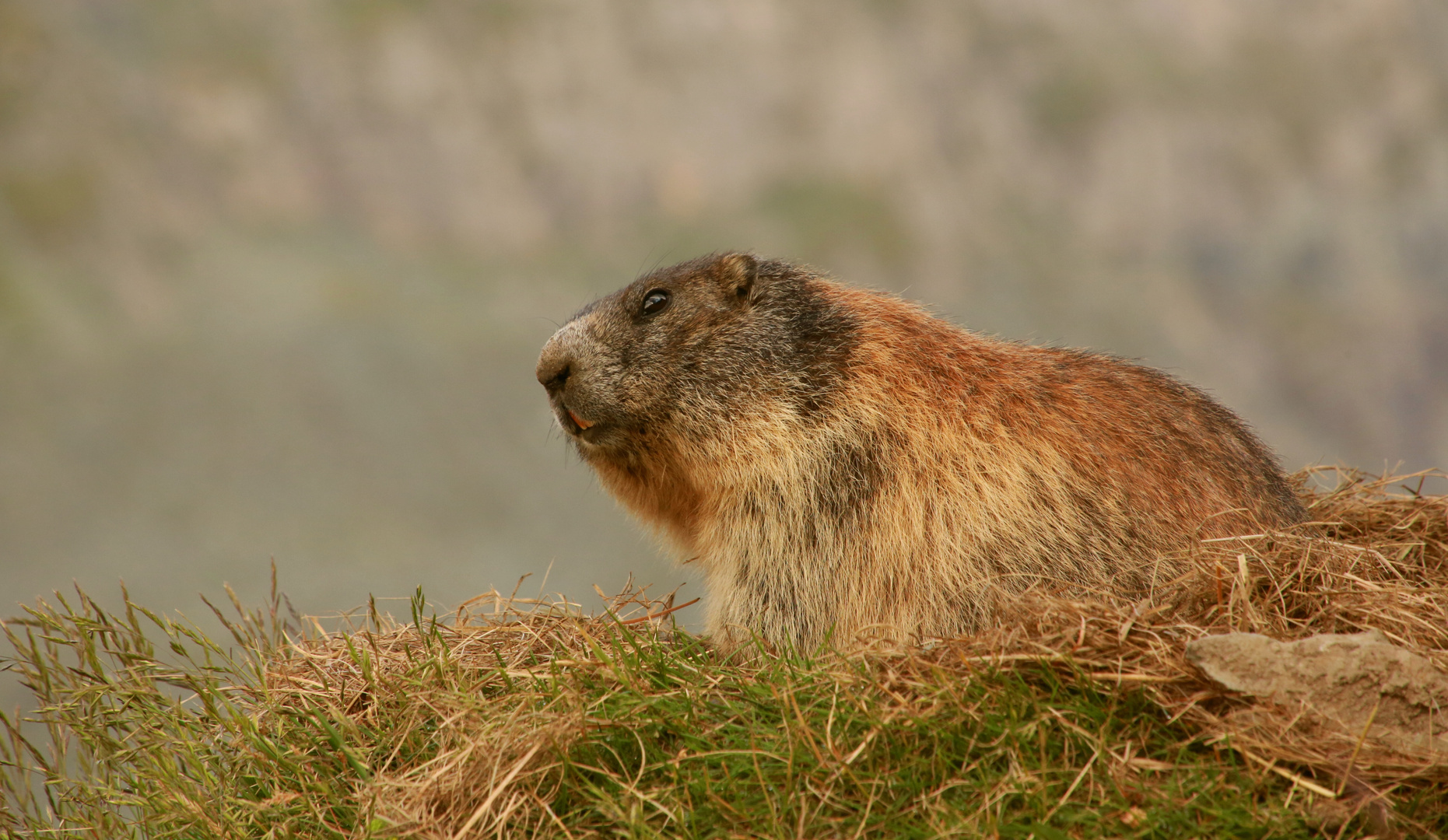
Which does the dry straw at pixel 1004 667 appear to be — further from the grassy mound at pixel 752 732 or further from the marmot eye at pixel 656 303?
the marmot eye at pixel 656 303

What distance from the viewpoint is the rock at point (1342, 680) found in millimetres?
3141

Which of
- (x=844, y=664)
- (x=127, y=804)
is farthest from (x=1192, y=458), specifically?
(x=127, y=804)

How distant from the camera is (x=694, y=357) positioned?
4.57 m

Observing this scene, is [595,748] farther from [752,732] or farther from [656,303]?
[656,303]

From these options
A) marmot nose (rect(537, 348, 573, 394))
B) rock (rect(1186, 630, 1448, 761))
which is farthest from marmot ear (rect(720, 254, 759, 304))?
rock (rect(1186, 630, 1448, 761))

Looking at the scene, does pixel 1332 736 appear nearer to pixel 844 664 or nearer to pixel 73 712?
pixel 844 664

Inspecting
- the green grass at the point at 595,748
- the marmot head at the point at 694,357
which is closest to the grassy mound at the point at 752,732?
the green grass at the point at 595,748

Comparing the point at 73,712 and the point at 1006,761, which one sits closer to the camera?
the point at 1006,761

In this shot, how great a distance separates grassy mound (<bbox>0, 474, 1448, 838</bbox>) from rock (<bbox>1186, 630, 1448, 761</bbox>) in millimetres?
74

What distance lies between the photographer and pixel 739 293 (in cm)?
473

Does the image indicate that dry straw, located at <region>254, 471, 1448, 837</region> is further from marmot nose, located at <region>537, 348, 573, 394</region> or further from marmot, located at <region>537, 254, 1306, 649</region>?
marmot nose, located at <region>537, 348, 573, 394</region>

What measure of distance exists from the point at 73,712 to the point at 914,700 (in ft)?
10.8

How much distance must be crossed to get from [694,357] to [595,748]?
5.77 ft

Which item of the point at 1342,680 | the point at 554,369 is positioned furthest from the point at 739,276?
the point at 1342,680
